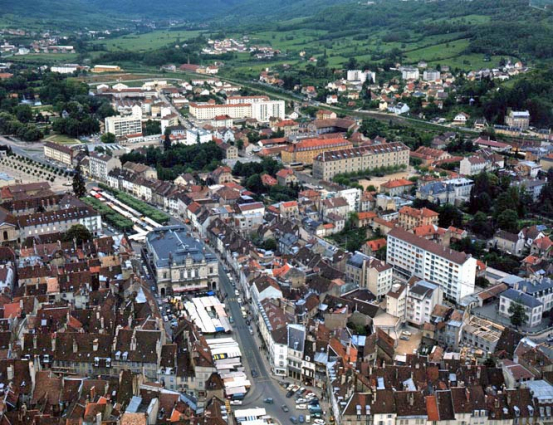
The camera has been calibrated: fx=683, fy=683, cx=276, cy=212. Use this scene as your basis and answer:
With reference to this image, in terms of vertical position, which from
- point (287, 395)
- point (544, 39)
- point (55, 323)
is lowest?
point (287, 395)

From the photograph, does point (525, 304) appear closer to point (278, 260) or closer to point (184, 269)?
point (278, 260)

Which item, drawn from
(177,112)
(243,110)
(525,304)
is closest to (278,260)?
(525,304)

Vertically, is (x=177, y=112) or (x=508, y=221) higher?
(x=177, y=112)

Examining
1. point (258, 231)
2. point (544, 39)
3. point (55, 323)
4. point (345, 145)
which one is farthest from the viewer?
point (544, 39)

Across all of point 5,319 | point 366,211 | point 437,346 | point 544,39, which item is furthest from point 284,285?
point 544,39

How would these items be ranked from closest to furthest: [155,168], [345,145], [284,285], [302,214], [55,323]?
[55,323]
[284,285]
[302,214]
[155,168]
[345,145]

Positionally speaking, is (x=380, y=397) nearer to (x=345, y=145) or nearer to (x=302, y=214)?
(x=302, y=214)

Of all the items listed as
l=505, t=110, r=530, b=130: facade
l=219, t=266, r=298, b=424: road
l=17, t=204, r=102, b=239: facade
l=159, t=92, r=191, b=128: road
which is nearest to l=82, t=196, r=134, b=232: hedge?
l=17, t=204, r=102, b=239: facade
